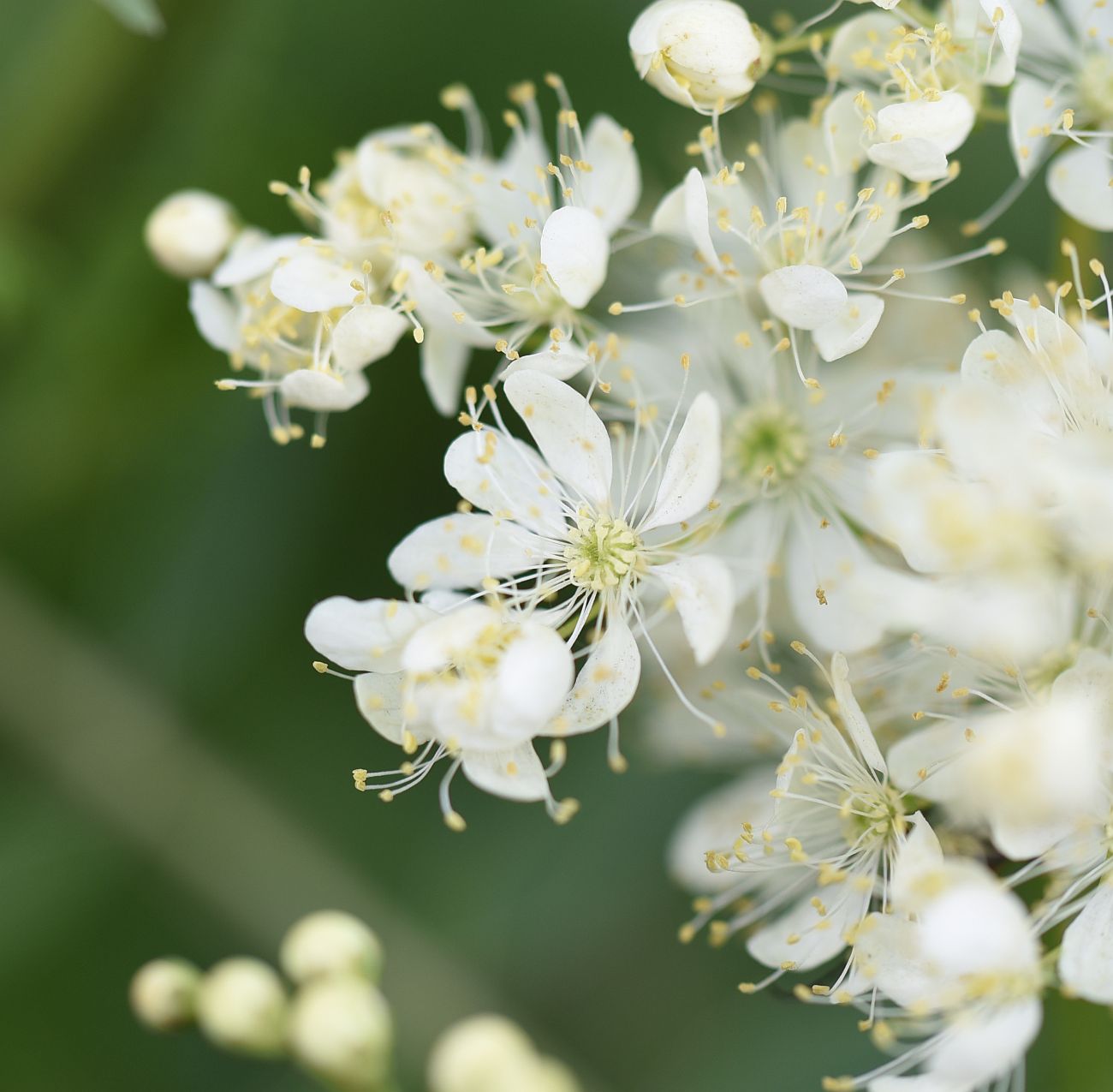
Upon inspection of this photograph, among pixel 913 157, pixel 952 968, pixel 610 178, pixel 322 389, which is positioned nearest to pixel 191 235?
pixel 322 389

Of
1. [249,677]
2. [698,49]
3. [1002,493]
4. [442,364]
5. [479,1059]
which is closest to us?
[1002,493]

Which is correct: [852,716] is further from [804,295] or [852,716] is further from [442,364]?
[442,364]

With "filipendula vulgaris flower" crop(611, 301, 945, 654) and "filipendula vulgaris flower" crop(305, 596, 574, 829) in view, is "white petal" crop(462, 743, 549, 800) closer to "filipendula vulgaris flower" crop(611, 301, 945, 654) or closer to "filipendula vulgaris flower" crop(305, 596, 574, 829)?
"filipendula vulgaris flower" crop(305, 596, 574, 829)

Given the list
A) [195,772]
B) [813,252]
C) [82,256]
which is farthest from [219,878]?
[813,252]

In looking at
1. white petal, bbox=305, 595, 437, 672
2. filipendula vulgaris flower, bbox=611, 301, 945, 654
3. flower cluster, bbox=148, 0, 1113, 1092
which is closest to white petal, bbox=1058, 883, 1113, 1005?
flower cluster, bbox=148, 0, 1113, 1092

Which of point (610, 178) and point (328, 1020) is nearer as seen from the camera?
point (328, 1020)

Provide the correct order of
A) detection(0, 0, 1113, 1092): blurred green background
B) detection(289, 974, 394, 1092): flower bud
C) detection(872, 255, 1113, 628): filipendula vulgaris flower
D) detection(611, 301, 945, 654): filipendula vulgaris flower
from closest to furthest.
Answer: detection(872, 255, 1113, 628): filipendula vulgaris flower → detection(289, 974, 394, 1092): flower bud → detection(611, 301, 945, 654): filipendula vulgaris flower → detection(0, 0, 1113, 1092): blurred green background

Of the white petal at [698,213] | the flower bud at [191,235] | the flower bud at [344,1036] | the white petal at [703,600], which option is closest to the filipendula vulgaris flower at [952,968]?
the white petal at [703,600]

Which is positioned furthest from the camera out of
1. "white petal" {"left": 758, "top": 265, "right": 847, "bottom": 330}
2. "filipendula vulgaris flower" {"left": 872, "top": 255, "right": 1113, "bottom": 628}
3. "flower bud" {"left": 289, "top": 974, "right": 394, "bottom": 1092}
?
"white petal" {"left": 758, "top": 265, "right": 847, "bottom": 330}
